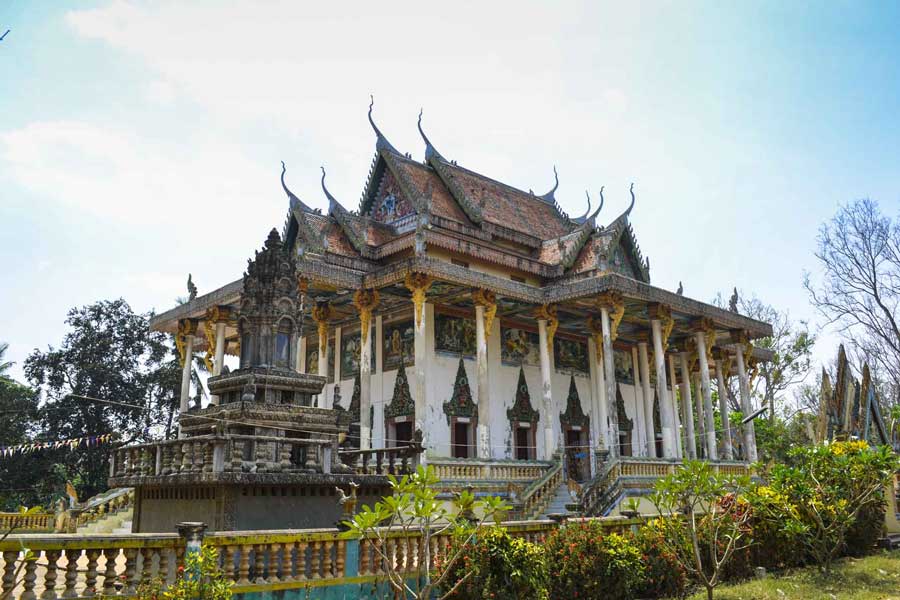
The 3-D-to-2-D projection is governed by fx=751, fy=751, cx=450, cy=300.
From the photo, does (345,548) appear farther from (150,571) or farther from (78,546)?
(78,546)

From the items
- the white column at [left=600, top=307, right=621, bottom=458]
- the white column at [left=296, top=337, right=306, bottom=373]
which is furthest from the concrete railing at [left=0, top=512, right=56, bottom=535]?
the white column at [left=600, top=307, right=621, bottom=458]

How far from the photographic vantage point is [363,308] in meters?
18.2

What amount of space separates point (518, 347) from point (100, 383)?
20129 mm

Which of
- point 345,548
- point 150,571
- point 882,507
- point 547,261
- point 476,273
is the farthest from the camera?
point 547,261

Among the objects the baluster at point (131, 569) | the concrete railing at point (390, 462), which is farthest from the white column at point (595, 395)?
the baluster at point (131, 569)

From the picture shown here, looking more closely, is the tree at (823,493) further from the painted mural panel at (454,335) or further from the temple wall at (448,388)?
the painted mural panel at (454,335)

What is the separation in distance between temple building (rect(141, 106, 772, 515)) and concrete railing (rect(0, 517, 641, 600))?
794 centimetres

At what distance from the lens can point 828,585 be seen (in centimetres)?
979

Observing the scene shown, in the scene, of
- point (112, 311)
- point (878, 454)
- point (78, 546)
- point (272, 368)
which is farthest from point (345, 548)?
point (112, 311)

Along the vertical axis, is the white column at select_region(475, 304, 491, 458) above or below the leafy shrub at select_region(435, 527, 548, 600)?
above

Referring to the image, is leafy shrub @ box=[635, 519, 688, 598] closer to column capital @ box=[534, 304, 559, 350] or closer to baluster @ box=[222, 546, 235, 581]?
baluster @ box=[222, 546, 235, 581]

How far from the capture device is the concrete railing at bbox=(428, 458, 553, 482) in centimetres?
1572

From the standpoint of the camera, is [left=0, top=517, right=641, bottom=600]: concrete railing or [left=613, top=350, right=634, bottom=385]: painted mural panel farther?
[left=613, top=350, right=634, bottom=385]: painted mural panel

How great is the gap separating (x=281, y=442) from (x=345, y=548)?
111 inches
